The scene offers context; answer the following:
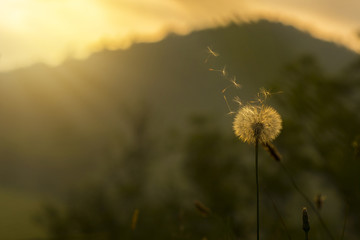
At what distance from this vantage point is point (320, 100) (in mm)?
18312

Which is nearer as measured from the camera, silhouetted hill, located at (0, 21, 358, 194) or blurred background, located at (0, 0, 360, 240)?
blurred background, located at (0, 0, 360, 240)

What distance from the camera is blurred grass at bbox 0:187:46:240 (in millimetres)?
62513

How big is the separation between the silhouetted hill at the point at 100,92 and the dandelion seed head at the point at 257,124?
59.3 m

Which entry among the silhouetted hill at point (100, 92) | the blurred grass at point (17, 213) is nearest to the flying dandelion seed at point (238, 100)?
the blurred grass at point (17, 213)

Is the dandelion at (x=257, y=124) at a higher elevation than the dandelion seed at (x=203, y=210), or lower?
higher

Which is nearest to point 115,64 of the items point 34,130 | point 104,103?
point 104,103

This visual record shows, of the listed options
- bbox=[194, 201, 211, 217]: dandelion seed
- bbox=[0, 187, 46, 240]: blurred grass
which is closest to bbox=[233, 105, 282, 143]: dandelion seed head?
bbox=[194, 201, 211, 217]: dandelion seed

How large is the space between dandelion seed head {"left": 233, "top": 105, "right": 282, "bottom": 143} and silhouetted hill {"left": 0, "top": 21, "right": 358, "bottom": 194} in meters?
59.3

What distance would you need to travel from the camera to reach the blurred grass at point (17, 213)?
62.5 m

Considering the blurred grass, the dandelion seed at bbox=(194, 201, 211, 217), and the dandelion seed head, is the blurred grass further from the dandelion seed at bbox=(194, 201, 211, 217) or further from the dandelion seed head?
the dandelion seed head

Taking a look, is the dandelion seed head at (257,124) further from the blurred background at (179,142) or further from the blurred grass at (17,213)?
the blurred grass at (17,213)

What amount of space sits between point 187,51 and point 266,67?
29.1 metres

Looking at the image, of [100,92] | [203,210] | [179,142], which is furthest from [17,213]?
[203,210]

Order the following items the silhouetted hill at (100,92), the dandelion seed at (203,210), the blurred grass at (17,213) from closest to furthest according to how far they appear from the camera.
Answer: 1. the dandelion seed at (203,210)
2. the blurred grass at (17,213)
3. the silhouetted hill at (100,92)
